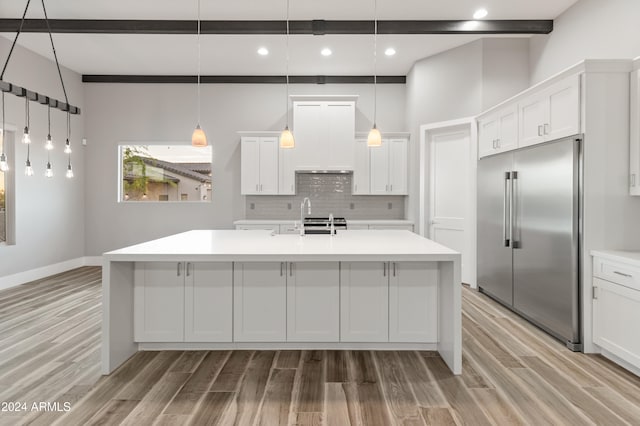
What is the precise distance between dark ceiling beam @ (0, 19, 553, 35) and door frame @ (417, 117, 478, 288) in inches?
45.3

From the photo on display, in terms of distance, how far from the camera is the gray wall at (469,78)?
5.29m

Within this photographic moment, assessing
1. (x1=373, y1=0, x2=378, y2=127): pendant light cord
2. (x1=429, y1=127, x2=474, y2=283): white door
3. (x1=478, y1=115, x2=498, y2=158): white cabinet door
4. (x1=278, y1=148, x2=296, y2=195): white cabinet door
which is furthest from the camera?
(x1=278, y1=148, x2=296, y2=195): white cabinet door

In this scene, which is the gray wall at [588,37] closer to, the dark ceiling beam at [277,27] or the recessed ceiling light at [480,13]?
the dark ceiling beam at [277,27]

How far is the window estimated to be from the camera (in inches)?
277

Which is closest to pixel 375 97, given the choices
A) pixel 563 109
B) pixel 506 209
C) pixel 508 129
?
pixel 508 129

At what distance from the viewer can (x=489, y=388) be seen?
8.46 feet

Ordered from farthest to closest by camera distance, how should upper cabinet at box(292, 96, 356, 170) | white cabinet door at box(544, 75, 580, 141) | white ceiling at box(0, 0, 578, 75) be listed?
1. upper cabinet at box(292, 96, 356, 170)
2. white ceiling at box(0, 0, 578, 75)
3. white cabinet door at box(544, 75, 580, 141)

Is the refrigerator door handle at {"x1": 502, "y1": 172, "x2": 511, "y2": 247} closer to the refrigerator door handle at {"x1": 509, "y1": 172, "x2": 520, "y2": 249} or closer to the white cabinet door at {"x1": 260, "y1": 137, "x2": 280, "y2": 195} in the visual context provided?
the refrigerator door handle at {"x1": 509, "y1": 172, "x2": 520, "y2": 249}

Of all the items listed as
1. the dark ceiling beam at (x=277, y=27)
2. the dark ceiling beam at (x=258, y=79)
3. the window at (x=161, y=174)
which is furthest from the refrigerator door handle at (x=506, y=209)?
the window at (x=161, y=174)

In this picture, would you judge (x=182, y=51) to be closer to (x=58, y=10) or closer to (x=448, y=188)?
(x=58, y=10)

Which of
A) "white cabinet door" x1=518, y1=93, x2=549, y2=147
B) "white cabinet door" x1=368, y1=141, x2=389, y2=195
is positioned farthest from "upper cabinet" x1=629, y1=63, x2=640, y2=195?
"white cabinet door" x1=368, y1=141, x2=389, y2=195

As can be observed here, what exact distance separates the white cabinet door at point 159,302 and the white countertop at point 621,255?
3256mm

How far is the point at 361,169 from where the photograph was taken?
647 centimetres

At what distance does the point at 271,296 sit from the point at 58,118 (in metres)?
5.40
